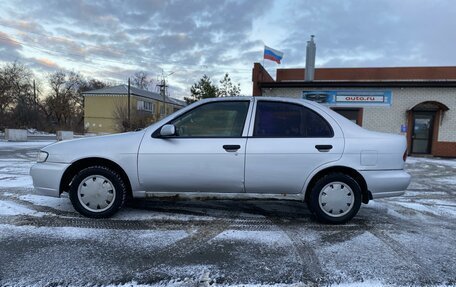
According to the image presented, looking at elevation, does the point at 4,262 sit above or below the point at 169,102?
below

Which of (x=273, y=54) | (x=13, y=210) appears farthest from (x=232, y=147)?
(x=273, y=54)

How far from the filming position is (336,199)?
4.04 meters

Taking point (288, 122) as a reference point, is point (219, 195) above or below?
below

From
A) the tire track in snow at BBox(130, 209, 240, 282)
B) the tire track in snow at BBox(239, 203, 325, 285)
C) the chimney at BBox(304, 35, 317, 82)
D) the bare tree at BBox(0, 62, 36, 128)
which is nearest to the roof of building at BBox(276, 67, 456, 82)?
the chimney at BBox(304, 35, 317, 82)

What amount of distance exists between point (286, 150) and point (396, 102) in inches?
520

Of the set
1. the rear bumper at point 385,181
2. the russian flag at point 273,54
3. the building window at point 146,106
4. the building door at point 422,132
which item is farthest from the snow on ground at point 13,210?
the building window at point 146,106

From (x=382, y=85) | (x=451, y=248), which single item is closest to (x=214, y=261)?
(x=451, y=248)

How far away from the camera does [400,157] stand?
406 cm

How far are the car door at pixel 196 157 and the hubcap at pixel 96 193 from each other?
1.55ft

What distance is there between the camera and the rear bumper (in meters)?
3.99

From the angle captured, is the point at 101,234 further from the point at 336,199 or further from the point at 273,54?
the point at 273,54

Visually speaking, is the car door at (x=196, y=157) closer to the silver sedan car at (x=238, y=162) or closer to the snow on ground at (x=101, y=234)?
the silver sedan car at (x=238, y=162)

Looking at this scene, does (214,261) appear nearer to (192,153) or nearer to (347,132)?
(192,153)

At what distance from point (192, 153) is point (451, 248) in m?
3.28
